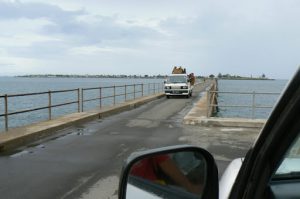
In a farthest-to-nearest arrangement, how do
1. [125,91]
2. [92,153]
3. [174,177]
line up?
[125,91]
[92,153]
[174,177]

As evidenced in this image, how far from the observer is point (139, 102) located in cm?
2648

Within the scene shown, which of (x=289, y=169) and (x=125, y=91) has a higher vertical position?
(x=289, y=169)

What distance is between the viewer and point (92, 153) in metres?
10.2

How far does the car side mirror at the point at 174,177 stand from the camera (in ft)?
6.14

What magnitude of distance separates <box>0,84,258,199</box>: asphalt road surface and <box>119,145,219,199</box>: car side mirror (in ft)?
16.7

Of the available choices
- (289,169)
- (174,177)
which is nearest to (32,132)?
(289,169)

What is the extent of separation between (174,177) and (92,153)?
8.45 metres

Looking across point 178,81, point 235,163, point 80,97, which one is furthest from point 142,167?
point 178,81

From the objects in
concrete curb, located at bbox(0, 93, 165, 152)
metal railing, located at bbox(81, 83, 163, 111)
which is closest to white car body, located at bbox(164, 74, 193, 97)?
metal railing, located at bbox(81, 83, 163, 111)

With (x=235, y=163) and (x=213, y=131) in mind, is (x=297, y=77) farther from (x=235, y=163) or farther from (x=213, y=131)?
(x=213, y=131)

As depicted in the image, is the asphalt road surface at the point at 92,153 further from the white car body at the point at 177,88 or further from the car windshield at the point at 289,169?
the white car body at the point at 177,88

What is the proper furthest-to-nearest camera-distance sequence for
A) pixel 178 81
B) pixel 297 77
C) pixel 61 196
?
pixel 178 81 → pixel 61 196 → pixel 297 77

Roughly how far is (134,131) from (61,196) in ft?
23.8

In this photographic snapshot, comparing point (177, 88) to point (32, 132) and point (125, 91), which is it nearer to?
point (125, 91)
